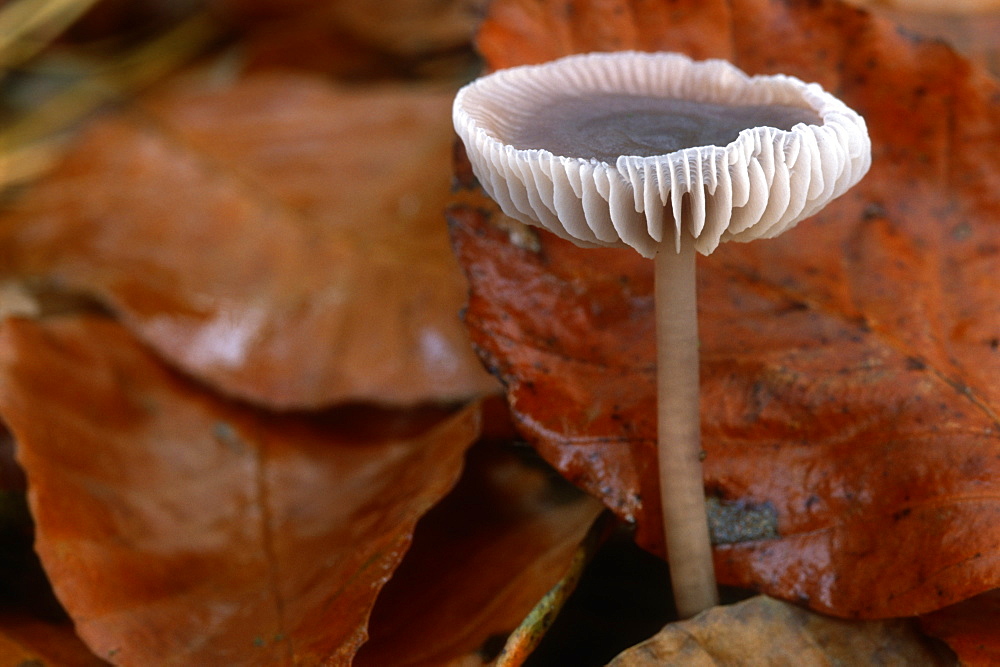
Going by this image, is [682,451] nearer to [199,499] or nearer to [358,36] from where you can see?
[199,499]

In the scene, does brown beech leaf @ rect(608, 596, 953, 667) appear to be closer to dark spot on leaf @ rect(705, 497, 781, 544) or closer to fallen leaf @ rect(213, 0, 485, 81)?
dark spot on leaf @ rect(705, 497, 781, 544)

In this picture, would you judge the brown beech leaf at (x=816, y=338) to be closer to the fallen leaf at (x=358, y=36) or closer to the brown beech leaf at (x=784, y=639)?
the brown beech leaf at (x=784, y=639)

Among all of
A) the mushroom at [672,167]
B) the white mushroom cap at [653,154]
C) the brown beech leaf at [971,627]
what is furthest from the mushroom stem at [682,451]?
the brown beech leaf at [971,627]

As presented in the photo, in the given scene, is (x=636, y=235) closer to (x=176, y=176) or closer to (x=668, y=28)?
(x=668, y=28)

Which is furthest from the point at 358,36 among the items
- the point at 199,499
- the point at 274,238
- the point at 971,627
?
the point at 971,627

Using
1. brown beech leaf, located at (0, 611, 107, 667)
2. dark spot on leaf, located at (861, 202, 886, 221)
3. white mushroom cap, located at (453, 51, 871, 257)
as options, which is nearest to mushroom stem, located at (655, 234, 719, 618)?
white mushroom cap, located at (453, 51, 871, 257)

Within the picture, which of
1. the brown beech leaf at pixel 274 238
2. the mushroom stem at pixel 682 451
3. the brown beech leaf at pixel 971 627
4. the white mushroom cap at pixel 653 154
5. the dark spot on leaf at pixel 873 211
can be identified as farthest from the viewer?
the brown beech leaf at pixel 274 238
